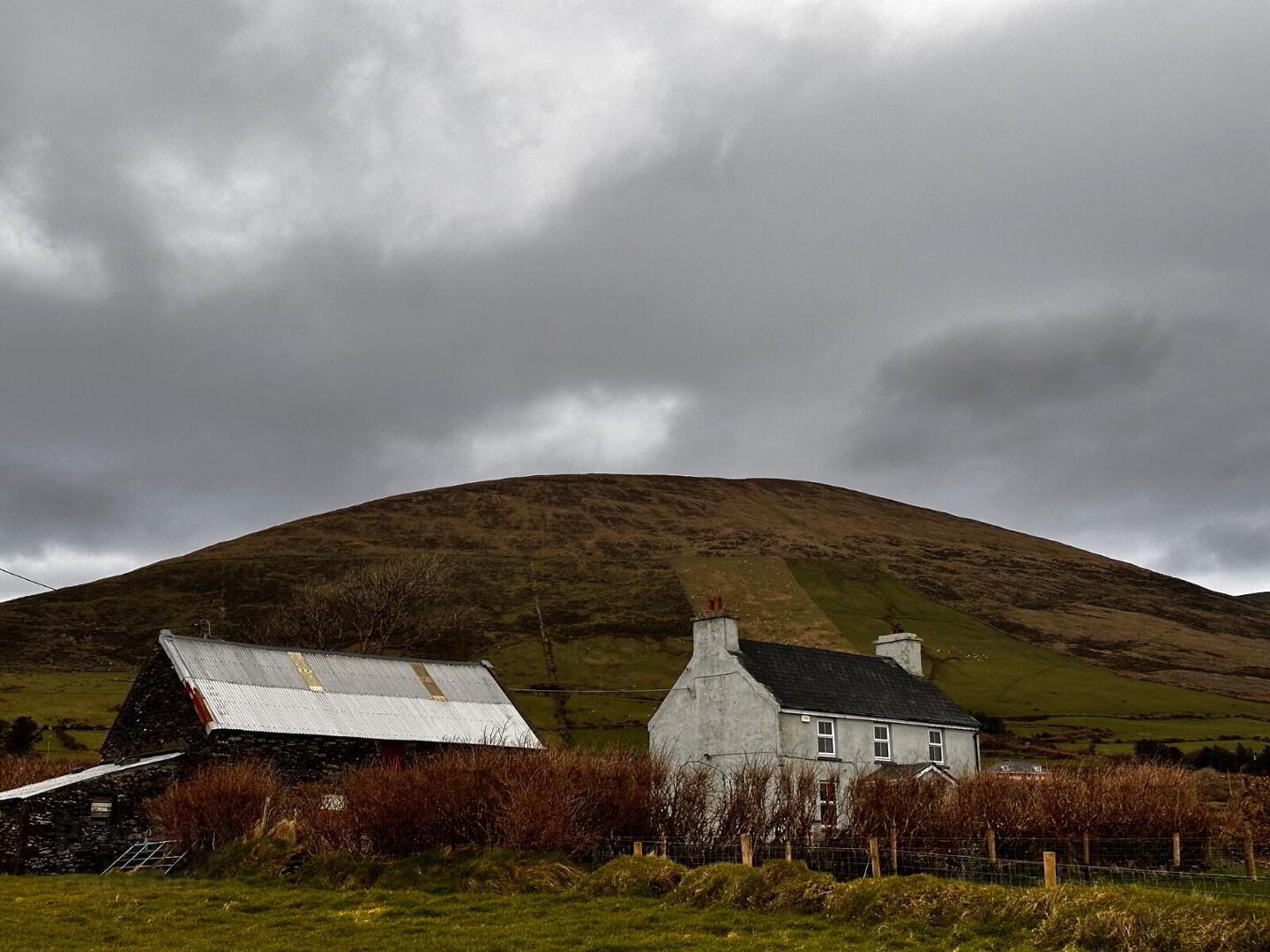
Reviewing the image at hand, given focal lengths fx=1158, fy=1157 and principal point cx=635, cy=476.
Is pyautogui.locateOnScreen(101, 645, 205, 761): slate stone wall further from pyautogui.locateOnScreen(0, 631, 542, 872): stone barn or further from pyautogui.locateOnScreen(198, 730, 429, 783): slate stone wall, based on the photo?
pyautogui.locateOnScreen(198, 730, 429, 783): slate stone wall

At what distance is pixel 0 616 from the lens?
431ft

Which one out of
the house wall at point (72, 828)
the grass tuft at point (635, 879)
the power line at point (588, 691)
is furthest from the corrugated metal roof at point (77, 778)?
the power line at point (588, 691)

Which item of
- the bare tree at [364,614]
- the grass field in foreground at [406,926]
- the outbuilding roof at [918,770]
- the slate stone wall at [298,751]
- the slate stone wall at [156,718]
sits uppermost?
the bare tree at [364,614]

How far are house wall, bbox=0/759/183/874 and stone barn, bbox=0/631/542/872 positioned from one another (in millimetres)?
35

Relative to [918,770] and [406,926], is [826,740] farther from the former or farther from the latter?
[406,926]

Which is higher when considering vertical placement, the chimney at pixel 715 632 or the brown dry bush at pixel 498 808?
the chimney at pixel 715 632

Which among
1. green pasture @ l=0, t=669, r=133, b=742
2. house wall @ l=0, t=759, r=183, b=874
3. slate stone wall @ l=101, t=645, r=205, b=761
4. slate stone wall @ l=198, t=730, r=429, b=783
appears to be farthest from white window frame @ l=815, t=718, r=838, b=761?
green pasture @ l=0, t=669, r=133, b=742

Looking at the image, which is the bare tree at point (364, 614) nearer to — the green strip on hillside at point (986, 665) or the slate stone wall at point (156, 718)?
the slate stone wall at point (156, 718)

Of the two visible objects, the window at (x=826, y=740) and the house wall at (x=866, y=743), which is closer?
the house wall at (x=866, y=743)

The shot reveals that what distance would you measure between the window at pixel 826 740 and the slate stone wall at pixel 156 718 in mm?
23016

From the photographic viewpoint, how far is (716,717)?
46156 mm

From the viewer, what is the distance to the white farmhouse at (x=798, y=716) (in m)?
44.4

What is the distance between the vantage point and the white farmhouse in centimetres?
4444

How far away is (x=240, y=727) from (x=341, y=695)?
5.70 meters
